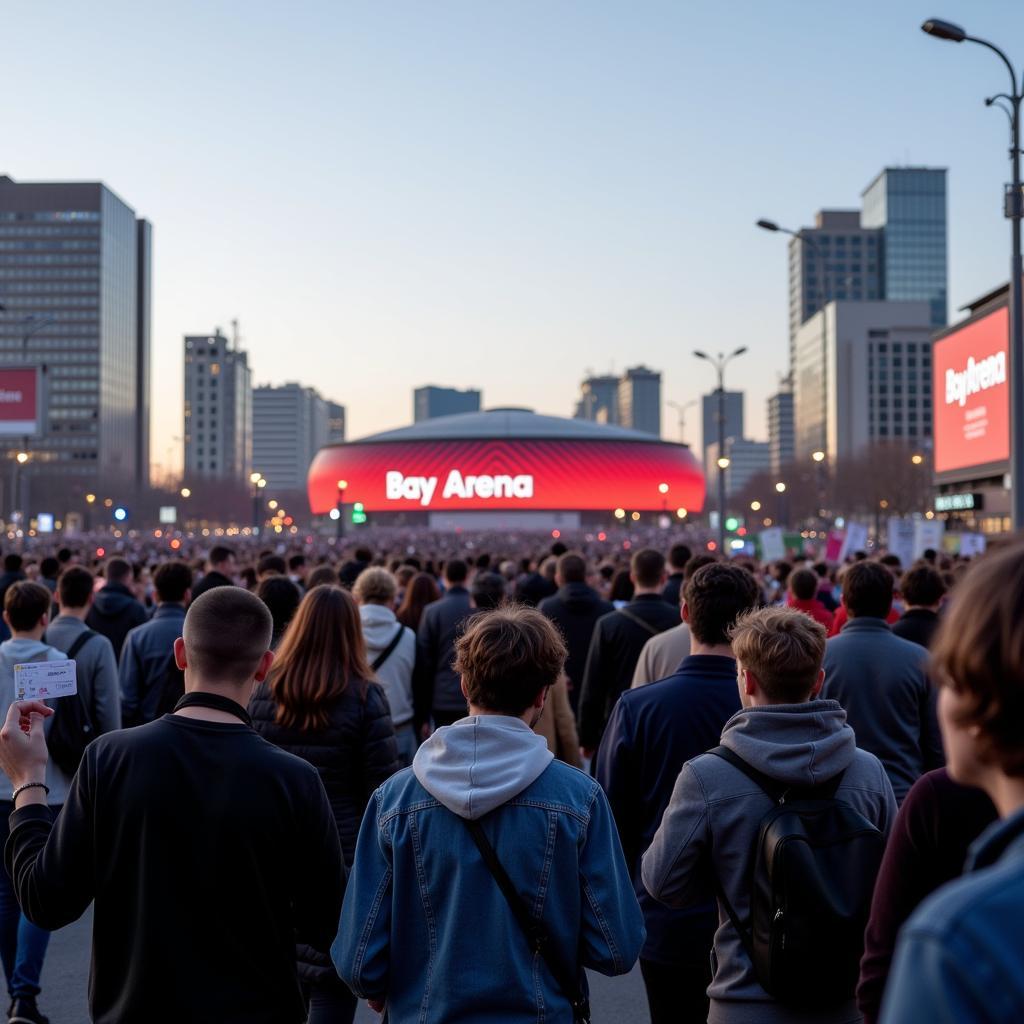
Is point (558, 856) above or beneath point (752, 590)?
beneath

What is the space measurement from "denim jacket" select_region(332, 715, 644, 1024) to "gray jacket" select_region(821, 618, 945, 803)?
2869 mm

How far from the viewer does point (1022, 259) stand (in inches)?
690

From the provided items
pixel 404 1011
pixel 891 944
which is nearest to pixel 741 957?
pixel 891 944

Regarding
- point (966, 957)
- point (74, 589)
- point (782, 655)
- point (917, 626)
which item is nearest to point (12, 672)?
point (74, 589)

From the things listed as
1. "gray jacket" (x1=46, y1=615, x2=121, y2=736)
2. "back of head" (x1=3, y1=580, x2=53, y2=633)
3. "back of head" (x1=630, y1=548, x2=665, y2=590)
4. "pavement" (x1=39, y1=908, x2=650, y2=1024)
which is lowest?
"pavement" (x1=39, y1=908, x2=650, y2=1024)

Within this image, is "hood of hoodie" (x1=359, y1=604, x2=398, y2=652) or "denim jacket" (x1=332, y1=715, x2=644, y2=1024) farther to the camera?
"hood of hoodie" (x1=359, y1=604, x2=398, y2=652)

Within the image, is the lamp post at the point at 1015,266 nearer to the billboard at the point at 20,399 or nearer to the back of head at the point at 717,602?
the back of head at the point at 717,602

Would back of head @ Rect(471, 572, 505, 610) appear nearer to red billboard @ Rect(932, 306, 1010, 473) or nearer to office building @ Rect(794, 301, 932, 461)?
red billboard @ Rect(932, 306, 1010, 473)

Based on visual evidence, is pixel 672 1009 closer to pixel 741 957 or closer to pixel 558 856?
pixel 741 957

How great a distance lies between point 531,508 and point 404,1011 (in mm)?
119955

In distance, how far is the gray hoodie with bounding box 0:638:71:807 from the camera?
6285 millimetres

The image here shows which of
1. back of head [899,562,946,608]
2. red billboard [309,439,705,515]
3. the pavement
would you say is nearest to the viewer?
the pavement

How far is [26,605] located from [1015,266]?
48.2 feet

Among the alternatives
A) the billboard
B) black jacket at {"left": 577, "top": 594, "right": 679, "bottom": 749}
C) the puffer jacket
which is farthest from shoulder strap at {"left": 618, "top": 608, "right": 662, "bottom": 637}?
the billboard
